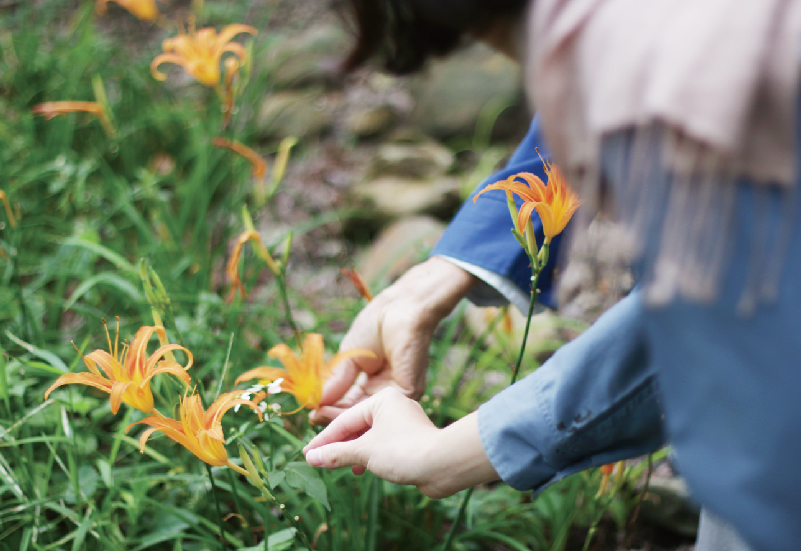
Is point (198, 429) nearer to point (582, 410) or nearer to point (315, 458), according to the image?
point (315, 458)

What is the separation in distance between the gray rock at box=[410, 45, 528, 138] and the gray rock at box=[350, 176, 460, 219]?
707 mm

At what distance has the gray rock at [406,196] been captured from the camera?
286 centimetres

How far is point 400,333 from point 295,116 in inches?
109

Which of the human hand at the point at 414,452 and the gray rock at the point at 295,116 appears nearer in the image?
the human hand at the point at 414,452

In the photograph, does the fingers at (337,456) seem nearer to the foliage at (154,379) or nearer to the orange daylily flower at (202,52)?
the foliage at (154,379)

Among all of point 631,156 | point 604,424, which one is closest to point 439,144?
point 604,424

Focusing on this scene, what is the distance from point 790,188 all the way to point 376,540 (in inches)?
46.7

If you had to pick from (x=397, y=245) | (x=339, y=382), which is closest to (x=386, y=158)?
(x=397, y=245)

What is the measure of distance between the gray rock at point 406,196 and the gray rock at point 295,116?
0.81 m

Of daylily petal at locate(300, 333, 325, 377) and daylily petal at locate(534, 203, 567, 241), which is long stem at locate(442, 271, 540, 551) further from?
daylily petal at locate(300, 333, 325, 377)

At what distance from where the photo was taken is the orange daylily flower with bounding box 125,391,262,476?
0.80 metres

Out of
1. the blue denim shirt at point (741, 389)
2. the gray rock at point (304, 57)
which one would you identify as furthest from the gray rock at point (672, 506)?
the gray rock at point (304, 57)

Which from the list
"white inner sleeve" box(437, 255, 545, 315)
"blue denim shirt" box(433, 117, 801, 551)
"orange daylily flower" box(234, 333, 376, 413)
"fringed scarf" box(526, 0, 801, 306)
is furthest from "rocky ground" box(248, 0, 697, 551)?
"fringed scarf" box(526, 0, 801, 306)

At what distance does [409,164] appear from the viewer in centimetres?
306
